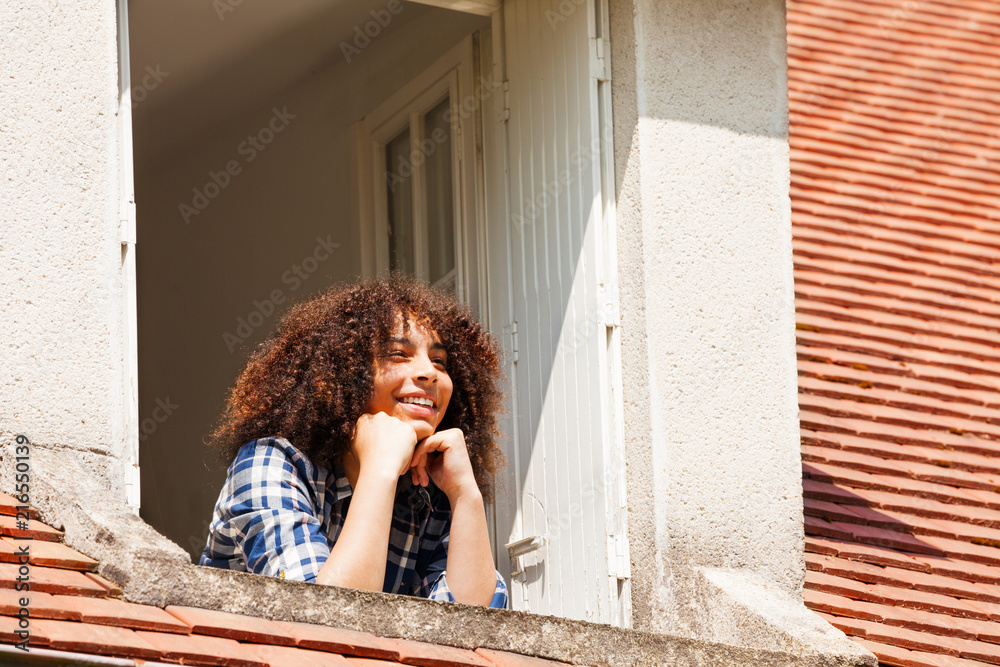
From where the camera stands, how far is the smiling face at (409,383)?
4633 millimetres

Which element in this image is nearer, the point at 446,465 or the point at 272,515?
the point at 272,515

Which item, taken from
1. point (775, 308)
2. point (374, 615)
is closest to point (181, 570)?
point (374, 615)

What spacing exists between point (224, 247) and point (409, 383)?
4196mm

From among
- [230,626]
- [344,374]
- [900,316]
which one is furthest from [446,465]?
[900,316]

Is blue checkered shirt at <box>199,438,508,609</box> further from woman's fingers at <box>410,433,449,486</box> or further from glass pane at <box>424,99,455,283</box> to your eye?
glass pane at <box>424,99,455,283</box>

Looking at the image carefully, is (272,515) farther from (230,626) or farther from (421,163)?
(421,163)

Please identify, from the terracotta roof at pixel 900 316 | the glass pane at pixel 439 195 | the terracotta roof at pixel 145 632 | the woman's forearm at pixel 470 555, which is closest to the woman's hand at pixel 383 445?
the woman's forearm at pixel 470 555

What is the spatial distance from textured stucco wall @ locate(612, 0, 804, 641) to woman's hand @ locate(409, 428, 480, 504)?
729mm

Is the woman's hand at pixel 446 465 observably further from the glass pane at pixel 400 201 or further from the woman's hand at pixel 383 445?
the glass pane at pixel 400 201

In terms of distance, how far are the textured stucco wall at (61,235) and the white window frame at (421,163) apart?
191 cm

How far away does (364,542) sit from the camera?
3922mm

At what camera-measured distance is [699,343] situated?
4988 millimetres

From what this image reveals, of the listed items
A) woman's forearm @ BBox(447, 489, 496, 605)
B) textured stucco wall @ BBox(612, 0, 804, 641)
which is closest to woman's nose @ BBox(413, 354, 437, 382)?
woman's forearm @ BBox(447, 489, 496, 605)

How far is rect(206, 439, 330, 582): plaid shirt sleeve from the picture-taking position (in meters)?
3.96
